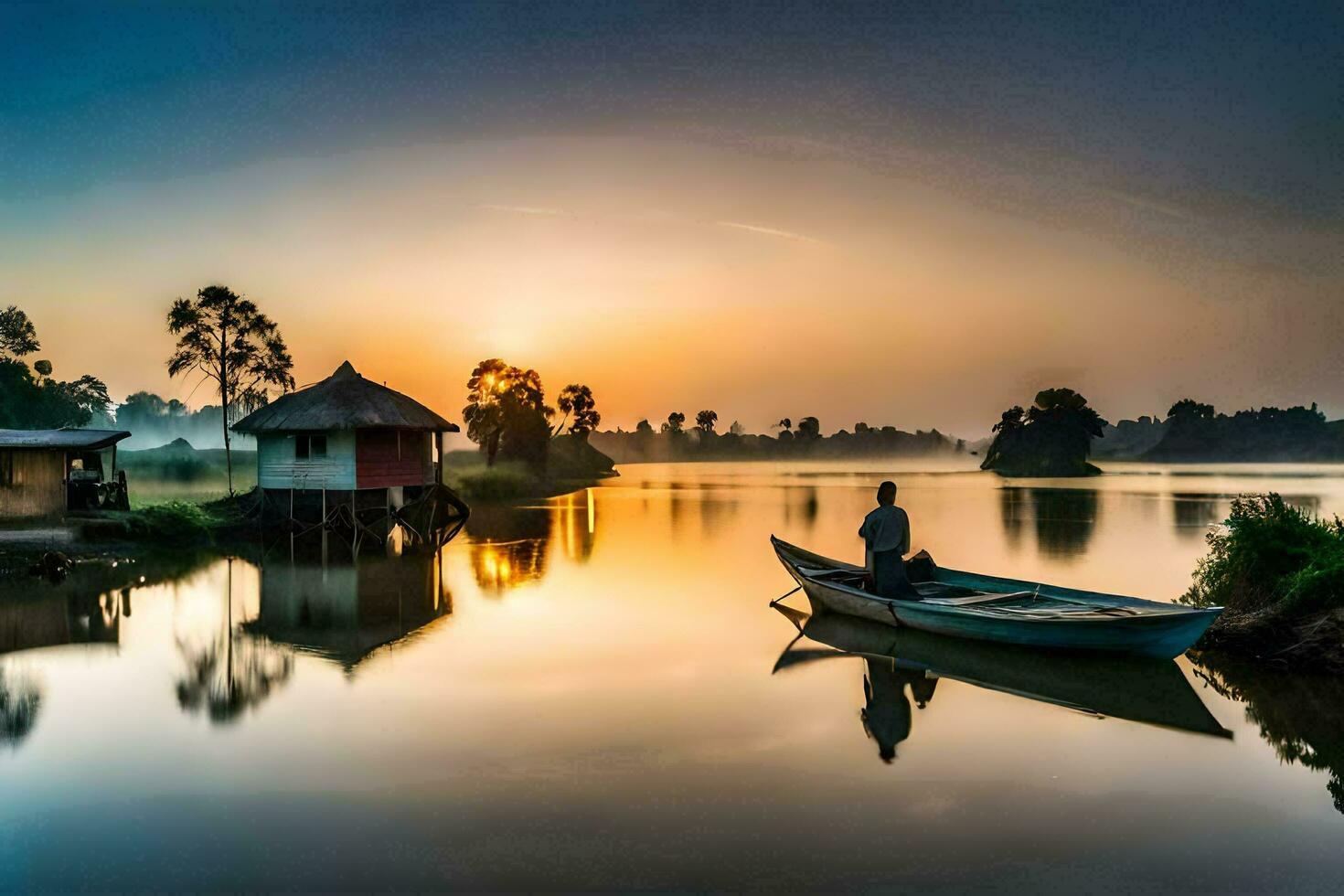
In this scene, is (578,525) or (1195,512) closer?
(578,525)

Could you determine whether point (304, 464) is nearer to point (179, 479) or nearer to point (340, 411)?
point (340, 411)

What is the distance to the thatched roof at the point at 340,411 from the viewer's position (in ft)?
87.4

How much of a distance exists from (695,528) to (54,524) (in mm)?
20970

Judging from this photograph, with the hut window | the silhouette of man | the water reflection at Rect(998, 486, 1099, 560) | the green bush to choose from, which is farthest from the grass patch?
the water reflection at Rect(998, 486, 1099, 560)

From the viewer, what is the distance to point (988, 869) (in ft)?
19.6

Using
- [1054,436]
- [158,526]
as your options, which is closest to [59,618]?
[158,526]

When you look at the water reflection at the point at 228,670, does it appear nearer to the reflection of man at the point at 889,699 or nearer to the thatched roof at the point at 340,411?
the reflection of man at the point at 889,699

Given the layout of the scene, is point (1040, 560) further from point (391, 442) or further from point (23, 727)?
point (23, 727)

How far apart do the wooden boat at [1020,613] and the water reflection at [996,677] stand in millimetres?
268

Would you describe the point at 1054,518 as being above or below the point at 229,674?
below

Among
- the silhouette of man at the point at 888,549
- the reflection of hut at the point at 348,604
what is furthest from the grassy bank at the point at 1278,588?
Answer: the reflection of hut at the point at 348,604

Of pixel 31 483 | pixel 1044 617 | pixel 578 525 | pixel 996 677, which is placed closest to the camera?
pixel 996 677

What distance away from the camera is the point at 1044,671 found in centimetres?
1105

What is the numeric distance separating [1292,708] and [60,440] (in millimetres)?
26237
